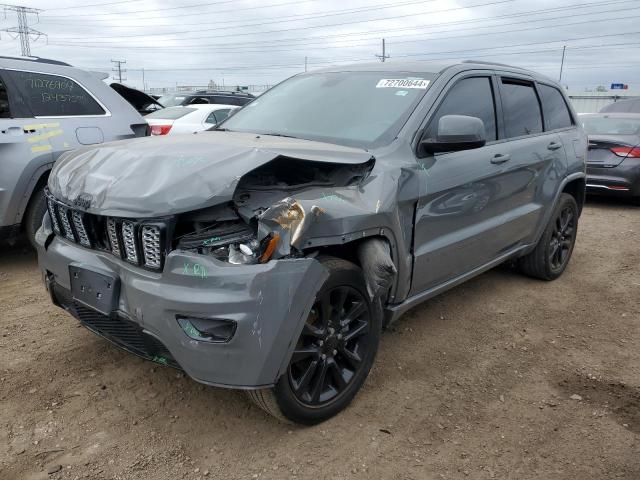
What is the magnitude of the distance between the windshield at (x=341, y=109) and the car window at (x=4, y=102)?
2189mm

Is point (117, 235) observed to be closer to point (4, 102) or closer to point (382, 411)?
point (382, 411)

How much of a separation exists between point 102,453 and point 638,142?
8.83 metres

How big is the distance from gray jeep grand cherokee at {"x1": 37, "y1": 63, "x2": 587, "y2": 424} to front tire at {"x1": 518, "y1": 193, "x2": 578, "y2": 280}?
112 centimetres

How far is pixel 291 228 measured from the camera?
232 centimetres

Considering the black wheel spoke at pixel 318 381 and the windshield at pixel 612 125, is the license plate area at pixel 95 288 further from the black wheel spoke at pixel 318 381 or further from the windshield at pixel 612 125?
the windshield at pixel 612 125

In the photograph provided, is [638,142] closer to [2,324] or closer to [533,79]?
[533,79]

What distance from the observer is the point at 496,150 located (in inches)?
151

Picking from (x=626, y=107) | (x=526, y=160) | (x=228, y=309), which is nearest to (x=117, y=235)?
(x=228, y=309)

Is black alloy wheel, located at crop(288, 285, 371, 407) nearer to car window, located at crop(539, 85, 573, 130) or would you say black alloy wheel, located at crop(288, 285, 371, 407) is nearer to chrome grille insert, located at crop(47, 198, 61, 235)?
chrome grille insert, located at crop(47, 198, 61, 235)

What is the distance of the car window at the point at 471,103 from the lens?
11.2 ft

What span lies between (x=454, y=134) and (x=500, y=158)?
907 millimetres

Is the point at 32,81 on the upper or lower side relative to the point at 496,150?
upper

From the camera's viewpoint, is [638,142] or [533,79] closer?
[533,79]

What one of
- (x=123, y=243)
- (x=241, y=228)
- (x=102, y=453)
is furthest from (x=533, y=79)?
(x=102, y=453)
